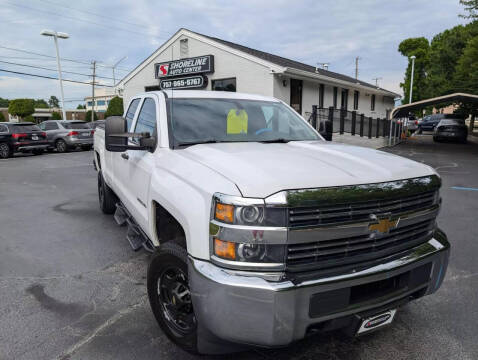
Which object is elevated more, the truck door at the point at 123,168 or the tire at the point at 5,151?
the truck door at the point at 123,168

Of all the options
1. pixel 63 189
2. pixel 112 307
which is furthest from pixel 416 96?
pixel 112 307

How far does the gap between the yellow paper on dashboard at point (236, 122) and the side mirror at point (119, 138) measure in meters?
0.73

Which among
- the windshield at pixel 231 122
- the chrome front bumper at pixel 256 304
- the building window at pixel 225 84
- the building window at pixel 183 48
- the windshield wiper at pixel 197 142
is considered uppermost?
the building window at pixel 183 48

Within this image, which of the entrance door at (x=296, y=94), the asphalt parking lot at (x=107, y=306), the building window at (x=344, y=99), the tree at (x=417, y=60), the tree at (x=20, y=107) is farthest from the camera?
the tree at (x=20, y=107)

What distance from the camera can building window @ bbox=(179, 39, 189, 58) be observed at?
811 inches

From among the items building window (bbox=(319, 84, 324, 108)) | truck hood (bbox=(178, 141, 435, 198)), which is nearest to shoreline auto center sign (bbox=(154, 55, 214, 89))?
building window (bbox=(319, 84, 324, 108))

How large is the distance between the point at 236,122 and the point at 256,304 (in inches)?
79.4

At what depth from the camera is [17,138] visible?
15.8 m

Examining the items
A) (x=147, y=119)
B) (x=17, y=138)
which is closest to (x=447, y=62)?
(x=17, y=138)

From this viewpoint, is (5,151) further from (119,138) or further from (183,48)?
(119,138)

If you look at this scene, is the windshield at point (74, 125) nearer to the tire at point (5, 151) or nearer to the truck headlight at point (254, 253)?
the tire at point (5, 151)

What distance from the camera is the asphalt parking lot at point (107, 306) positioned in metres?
2.53

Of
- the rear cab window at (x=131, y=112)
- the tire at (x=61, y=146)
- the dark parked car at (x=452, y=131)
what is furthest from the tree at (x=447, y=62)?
the rear cab window at (x=131, y=112)

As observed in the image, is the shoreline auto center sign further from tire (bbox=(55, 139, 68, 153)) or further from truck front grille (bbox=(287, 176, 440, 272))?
truck front grille (bbox=(287, 176, 440, 272))
